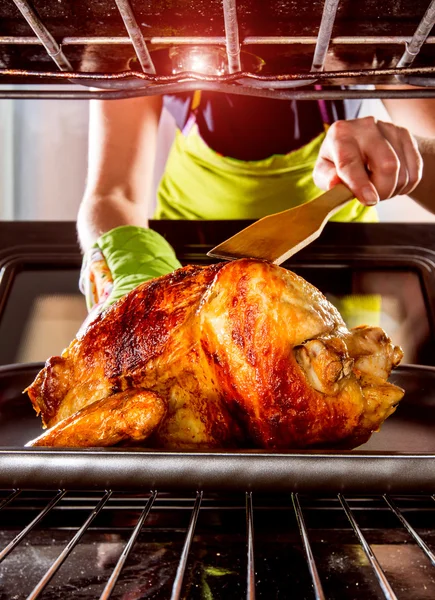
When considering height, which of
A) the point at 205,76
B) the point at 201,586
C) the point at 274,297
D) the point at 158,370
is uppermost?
the point at 205,76

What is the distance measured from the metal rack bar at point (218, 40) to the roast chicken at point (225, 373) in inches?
11.8

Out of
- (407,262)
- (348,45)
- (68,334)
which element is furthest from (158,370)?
(407,262)

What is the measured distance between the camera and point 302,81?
0.84 meters

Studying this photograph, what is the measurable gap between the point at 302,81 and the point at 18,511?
2.50 feet

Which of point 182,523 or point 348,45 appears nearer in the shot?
point 348,45

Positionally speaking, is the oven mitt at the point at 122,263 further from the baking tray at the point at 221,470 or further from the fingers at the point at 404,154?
the baking tray at the point at 221,470

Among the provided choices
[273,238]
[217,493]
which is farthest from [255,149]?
[217,493]

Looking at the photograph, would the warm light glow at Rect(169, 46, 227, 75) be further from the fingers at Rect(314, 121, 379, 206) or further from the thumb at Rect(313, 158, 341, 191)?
the thumb at Rect(313, 158, 341, 191)

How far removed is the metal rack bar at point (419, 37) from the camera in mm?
681

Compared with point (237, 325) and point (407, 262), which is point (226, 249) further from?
point (407, 262)

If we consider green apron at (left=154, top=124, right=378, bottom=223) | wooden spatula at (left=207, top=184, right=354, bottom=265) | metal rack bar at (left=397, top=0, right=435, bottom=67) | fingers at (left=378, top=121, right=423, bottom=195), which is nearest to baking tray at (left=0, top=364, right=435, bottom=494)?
wooden spatula at (left=207, top=184, right=354, bottom=265)

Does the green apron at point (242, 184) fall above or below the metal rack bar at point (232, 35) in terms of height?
above

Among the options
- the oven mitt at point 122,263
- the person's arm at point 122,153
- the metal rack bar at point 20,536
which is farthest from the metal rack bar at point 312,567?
the person's arm at point 122,153

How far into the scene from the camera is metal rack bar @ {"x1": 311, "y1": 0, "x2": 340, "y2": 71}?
0.65 metres
